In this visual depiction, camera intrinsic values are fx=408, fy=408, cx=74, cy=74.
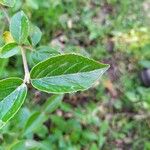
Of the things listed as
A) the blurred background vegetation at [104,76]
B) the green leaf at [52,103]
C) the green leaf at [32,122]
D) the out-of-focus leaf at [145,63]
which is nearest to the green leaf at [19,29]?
the green leaf at [32,122]

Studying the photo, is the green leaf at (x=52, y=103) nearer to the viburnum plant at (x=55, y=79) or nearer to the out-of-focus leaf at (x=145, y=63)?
the viburnum plant at (x=55, y=79)

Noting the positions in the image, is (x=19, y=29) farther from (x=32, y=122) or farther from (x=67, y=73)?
(x=32, y=122)

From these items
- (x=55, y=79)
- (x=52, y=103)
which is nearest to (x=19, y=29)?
(x=55, y=79)

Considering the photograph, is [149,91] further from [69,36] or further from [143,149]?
[69,36]

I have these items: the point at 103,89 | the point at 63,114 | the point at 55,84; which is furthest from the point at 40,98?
the point at 55,84

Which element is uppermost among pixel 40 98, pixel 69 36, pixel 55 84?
pixel 55 84

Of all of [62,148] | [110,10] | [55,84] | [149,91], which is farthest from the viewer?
[110,10]
